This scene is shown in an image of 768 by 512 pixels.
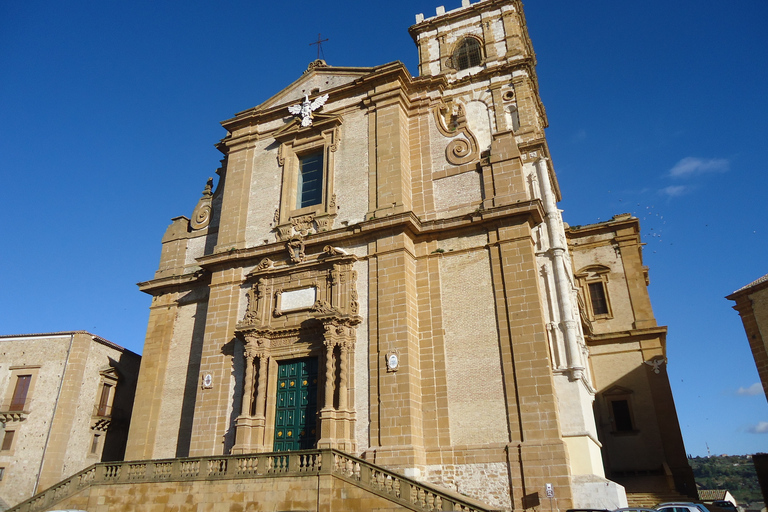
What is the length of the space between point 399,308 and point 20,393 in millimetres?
17717

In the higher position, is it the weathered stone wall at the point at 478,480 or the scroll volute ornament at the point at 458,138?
the scroll volute ornament at the point at 458,138

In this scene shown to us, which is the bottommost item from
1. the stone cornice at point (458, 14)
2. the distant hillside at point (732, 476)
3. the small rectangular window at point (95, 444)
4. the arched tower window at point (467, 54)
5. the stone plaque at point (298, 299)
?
the distant hillside at point (732, 476)

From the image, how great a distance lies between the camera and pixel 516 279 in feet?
53.5

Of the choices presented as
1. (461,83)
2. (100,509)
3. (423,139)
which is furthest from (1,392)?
(461,83)

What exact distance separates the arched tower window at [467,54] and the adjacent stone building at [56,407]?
2061 cm

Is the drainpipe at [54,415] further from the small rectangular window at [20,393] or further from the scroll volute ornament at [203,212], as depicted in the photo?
the scroll volute ornament at [203,212]

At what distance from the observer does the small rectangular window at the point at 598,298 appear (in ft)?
89.7

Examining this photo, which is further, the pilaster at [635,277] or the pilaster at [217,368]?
the pilaster at [635,277]

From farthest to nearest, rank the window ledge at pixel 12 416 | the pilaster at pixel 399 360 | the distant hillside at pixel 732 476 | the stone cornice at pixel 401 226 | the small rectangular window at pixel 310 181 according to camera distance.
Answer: the distant hillside at pixel 732 476 → the window ledge at pixel 12 416 → the small rectangular window at pixel 310 181 → the stone cornice at pixel 401 226 → the pilaster at pixel 399 360

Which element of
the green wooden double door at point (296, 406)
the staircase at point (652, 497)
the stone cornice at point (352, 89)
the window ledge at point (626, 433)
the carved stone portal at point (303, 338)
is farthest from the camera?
the window ledge at point (626, 433)

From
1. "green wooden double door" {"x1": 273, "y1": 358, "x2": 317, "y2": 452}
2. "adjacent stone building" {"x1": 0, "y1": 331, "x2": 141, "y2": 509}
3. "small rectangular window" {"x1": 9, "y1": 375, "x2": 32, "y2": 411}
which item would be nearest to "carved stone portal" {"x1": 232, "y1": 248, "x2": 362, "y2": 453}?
"green wooden double door" {"x1": 273, "y1": 358, "x2": 317, "y2": 452}

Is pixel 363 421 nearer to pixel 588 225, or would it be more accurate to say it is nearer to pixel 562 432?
pixel 562 432

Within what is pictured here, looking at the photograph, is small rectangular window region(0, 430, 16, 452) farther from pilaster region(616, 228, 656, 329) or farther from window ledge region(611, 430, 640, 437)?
pilaster region(616, 228, 656, 329)

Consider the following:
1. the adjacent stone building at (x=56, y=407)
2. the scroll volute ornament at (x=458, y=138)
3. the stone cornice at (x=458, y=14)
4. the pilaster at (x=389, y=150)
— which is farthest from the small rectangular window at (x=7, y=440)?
the stone cornice at (x=458, y=14)
